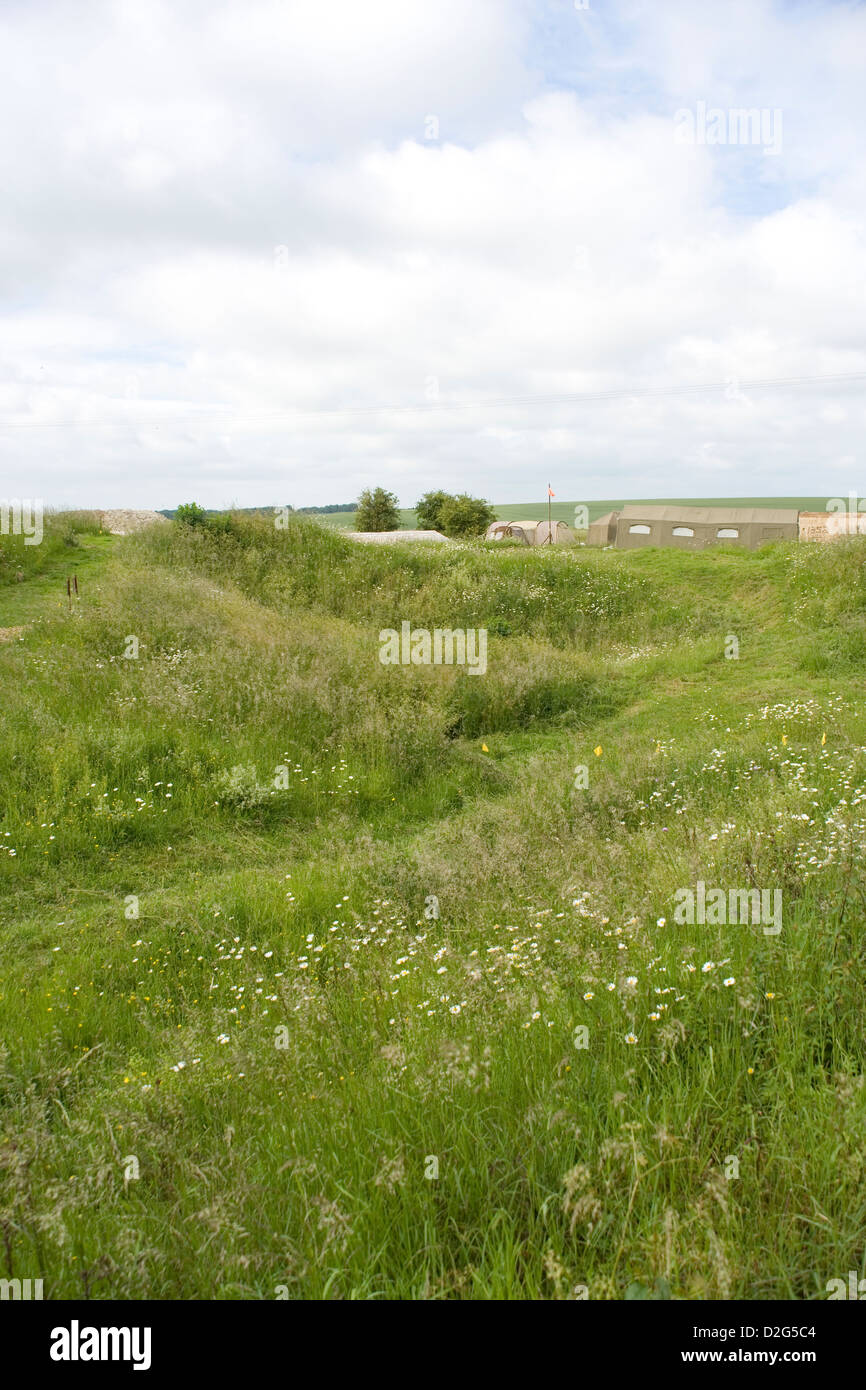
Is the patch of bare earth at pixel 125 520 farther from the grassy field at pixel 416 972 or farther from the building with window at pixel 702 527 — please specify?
the building with window at pixel 702 527

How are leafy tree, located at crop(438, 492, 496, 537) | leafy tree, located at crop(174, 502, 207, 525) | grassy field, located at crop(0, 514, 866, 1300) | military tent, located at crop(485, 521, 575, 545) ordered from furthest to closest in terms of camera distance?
leafy tree, located at crop(438, 492, 496, 537) → military tent, located at crop(485, 521, 575, 545) → leafy tree, located at crop(174, 502, 207, 525) → grassy field, located at crop(0, 514, 866, 1300)

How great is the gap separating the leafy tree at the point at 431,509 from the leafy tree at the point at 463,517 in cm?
97

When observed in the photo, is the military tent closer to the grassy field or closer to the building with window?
the building with window

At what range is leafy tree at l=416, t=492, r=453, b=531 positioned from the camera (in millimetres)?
53875

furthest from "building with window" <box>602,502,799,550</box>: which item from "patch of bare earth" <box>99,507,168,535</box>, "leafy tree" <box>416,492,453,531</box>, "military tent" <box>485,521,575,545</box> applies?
"leafy tree" <box>416,492,453,531</box>

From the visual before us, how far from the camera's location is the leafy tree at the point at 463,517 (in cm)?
5119

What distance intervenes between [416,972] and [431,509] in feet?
172

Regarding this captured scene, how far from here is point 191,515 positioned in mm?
20531

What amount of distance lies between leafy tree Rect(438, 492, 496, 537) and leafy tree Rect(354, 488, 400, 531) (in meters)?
A: 3.90

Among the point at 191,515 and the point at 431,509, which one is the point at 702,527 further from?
the point at 431,509

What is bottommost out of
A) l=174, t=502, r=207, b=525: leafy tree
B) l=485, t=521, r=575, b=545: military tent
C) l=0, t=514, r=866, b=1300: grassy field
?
l=0, t=514, r=866, b=1300: grassy field

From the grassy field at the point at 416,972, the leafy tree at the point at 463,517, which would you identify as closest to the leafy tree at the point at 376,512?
the leafy tree at the point at 463,517
